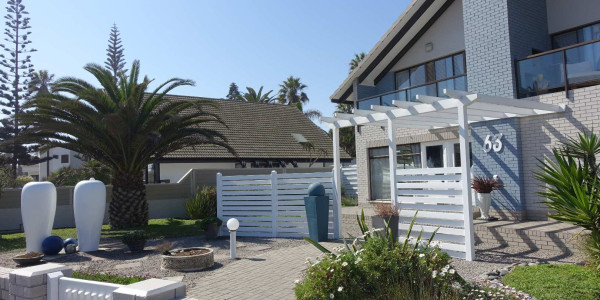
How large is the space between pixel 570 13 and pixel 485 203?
19.6 ft

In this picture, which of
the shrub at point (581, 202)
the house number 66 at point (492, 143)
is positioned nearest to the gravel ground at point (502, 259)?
the shrub at point (581, 202)

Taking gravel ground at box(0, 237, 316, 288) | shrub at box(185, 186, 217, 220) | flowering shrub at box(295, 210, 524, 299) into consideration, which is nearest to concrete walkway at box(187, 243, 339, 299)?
gravel ground at box(0, 237, 316, 288)

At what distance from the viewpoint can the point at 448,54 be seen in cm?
1493

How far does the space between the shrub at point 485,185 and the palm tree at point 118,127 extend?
887 cm

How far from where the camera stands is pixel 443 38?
49.5 ft

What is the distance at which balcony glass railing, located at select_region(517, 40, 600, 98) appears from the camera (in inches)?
395

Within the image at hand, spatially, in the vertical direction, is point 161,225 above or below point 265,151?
below

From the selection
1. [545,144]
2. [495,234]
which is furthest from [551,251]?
[545,144]

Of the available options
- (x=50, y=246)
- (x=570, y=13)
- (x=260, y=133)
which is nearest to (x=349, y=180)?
(x=260, y=133)

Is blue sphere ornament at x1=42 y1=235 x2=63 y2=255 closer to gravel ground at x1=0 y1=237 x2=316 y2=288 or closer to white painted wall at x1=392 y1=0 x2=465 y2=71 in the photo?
gravel ground at x1=0 y1=237 x2=316 y2=288

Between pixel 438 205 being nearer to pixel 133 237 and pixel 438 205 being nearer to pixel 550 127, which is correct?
pixel 550 127

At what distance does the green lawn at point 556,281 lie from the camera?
578 centimetres

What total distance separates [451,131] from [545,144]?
298 cm

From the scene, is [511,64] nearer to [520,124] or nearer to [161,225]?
[520,124]
